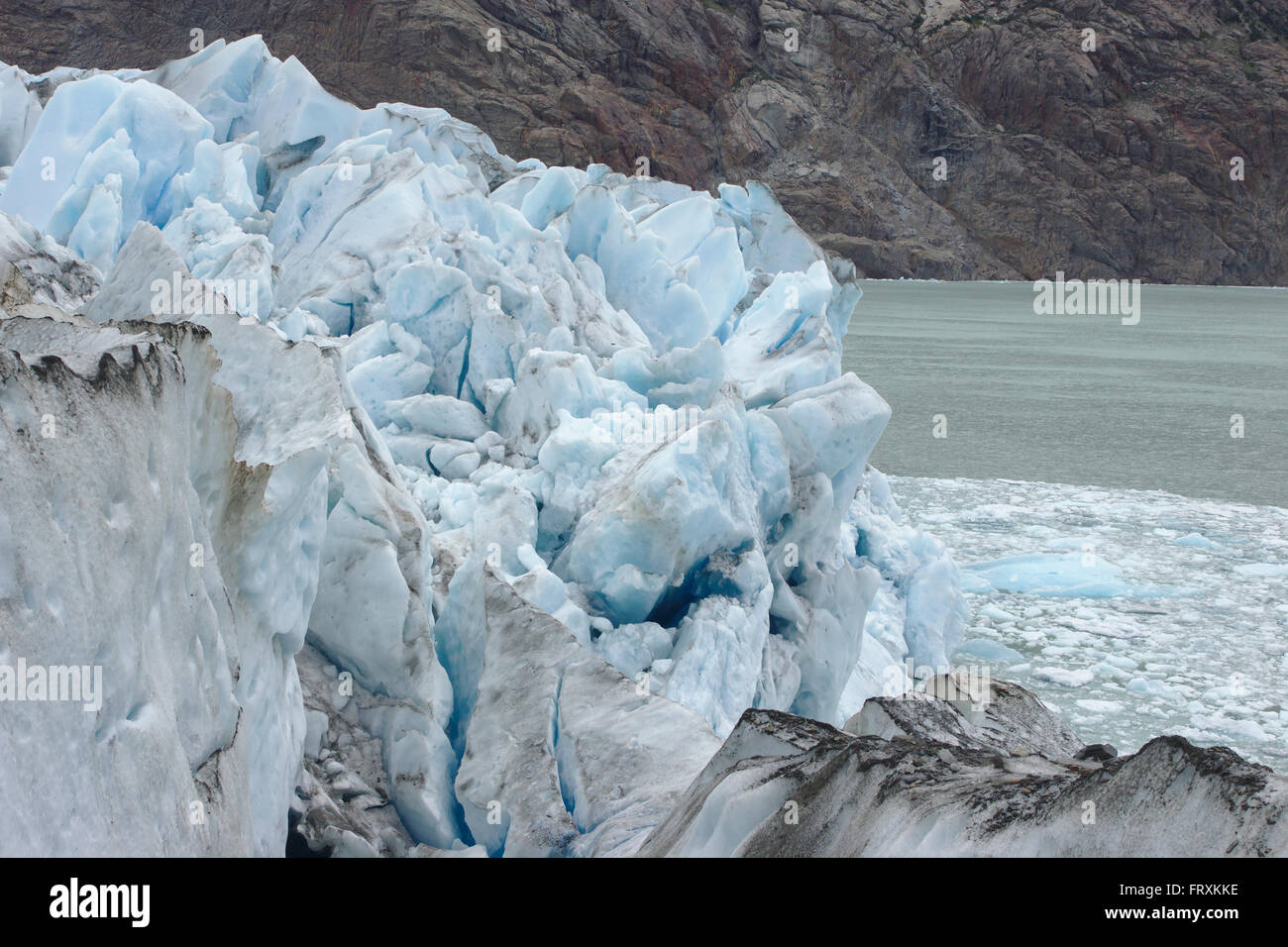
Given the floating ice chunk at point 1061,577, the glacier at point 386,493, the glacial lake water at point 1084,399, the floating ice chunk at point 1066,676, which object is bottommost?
the glacial lake water at point 1084,399

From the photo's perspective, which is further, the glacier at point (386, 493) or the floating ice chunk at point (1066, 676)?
the floating ice chunk at point (1066, 676)

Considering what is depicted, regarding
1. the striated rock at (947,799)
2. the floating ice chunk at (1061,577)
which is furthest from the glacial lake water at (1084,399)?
the striated rock at (947,799)

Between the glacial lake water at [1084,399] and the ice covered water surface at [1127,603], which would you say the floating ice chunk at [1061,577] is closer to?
the ice covered water surface at [1127,603]

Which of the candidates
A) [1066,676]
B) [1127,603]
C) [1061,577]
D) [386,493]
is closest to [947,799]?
[386,493]

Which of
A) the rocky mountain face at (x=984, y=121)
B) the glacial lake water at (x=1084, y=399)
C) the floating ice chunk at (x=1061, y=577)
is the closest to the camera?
the floating ice chunk at (x=1061, y=577)

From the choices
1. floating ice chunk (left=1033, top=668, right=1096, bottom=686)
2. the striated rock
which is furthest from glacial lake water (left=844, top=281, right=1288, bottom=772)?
the striated rock
